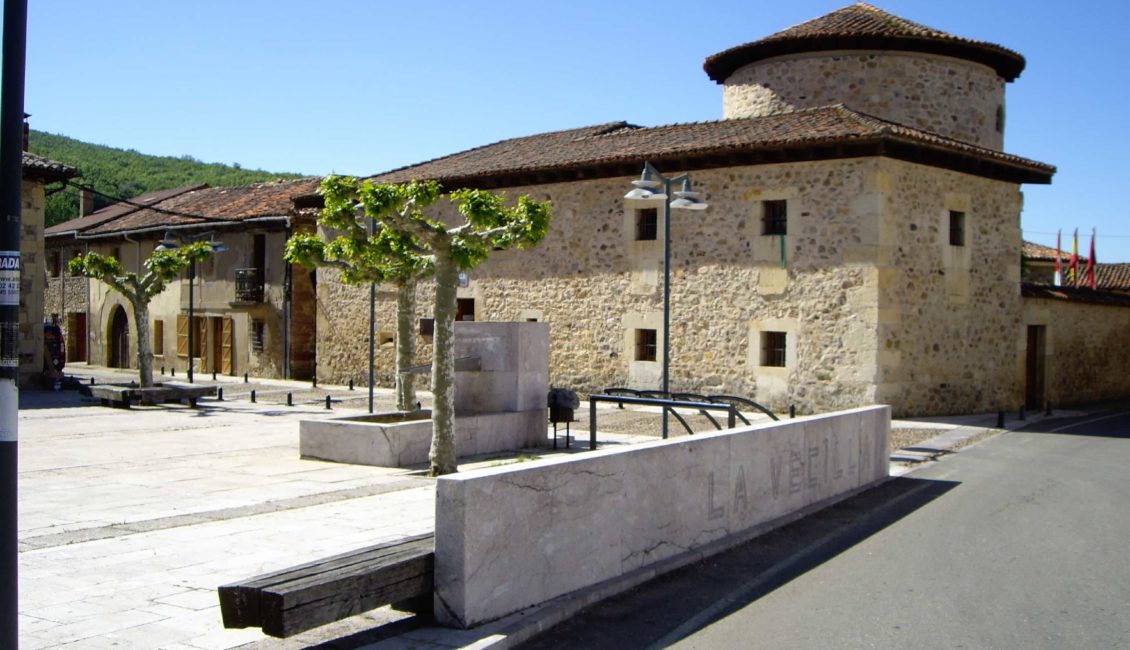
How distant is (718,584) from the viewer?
664 centimetres

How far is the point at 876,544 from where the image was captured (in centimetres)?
793

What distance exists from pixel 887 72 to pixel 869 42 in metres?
0.77

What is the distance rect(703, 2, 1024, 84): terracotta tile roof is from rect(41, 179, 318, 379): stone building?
14.5 meters

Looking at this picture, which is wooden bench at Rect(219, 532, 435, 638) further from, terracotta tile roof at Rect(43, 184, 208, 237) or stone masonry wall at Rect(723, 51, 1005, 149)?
terracotta tile roof at Rect(43, 184, 208, 237)

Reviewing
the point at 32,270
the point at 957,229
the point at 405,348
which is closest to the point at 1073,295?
the point at 957,229

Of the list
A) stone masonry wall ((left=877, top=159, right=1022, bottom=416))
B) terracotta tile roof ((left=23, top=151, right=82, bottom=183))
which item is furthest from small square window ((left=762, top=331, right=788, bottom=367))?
Answer: terracotta tile roof ((left=23, top=151, right=82, bottom=183))

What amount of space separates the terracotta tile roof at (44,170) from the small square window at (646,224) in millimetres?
12902

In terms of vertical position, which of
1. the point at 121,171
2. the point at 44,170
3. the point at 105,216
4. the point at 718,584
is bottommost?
the point at 718,584

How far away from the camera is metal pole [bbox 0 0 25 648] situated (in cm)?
401

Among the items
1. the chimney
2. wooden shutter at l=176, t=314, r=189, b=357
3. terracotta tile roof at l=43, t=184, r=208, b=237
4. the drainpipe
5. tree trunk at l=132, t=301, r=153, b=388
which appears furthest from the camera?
the chimney

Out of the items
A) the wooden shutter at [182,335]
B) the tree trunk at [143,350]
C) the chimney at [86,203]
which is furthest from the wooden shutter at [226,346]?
the chimney at [86,203]

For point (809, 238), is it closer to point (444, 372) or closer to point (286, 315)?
point (444, 372)

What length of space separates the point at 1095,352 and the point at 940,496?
16.5 meters

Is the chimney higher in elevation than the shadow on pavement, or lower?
higher
